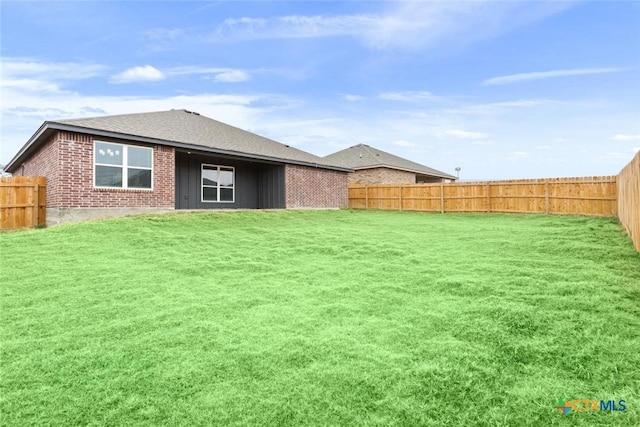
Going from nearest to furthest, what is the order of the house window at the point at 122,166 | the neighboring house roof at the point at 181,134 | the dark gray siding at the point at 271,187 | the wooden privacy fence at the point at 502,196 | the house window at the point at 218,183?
1. the neighboring house roof at the point at 181,134
2. the house window at the point at 122,166
3. the wooden privacy fence at the point at 502,196
4. the house window at the point at 218,183
5. the dark gray siding at the point at 271,187

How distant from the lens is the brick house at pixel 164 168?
11.1 metres

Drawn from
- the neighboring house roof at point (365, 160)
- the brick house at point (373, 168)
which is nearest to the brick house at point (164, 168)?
the brick house at point (373, 168)

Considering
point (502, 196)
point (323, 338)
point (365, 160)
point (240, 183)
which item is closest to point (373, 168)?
point (365, 160)

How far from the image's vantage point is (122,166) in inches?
479

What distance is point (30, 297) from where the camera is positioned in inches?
189

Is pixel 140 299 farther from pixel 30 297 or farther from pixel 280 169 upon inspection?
pixel 280 169

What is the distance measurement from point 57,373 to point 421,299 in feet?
13.0

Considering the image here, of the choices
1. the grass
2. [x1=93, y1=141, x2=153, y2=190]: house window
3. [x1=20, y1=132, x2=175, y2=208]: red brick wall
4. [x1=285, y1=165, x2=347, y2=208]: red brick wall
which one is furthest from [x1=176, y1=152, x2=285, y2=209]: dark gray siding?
the grass

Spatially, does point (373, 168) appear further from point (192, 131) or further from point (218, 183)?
point (192, 131)

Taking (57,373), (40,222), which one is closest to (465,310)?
(57,373)

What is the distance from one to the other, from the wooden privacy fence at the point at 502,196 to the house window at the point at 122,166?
14.0 meters

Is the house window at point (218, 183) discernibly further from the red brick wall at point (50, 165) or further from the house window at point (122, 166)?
the red brick wall at point (50, 165)

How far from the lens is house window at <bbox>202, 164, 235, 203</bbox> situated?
16.6 metres

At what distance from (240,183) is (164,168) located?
5265 mm
